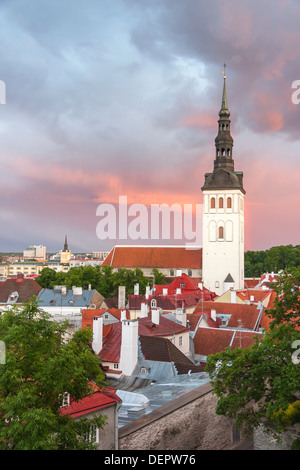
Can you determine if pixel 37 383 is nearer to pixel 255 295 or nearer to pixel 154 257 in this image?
pixel 255 295

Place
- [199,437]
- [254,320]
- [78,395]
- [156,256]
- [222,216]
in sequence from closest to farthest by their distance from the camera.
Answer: [78,395]
[199,437]
[254,320]
[222,216]
[156,256]

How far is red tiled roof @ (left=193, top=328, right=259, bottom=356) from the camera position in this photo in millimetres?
26562

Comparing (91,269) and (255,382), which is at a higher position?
(91,269)

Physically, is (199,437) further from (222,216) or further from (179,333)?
(222,216)

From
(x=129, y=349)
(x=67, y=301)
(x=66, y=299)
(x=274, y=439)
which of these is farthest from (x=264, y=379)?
(x=66, y=299)

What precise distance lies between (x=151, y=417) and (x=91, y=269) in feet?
159

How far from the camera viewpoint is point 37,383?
10258 mm

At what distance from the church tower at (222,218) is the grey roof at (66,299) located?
27800mm

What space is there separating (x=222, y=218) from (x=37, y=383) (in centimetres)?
6351

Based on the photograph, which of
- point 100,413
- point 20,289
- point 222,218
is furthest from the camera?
point 222,218

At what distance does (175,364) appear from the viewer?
21.2 m

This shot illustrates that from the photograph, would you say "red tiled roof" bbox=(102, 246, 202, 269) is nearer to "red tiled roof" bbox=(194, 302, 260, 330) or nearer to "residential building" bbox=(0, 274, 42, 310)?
"residential building" bbox=(0, 274, 42, 310)

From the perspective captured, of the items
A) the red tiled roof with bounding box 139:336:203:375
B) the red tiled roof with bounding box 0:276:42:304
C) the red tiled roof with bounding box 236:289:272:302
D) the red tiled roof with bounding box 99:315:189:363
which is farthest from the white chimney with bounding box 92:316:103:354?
the red tiled roof with bounding box 0:276:42:304
